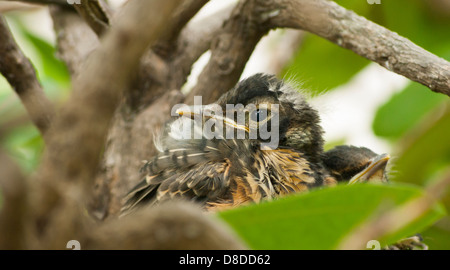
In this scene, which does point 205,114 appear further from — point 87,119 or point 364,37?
point 87,119

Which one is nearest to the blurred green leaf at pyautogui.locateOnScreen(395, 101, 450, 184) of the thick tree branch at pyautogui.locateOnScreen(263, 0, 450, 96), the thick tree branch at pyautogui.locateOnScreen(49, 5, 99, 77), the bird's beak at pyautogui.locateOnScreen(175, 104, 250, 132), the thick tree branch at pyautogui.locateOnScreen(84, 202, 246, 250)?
the thick tree branch at pyautogui.locateOnScreen(263, 0, 450, 96)

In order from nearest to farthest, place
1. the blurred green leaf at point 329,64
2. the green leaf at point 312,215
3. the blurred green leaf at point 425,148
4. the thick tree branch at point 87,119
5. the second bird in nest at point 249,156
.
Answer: the thick tree branch at point 87,119 < the green leaf at point 312,215 < the second bird in nest at point 249,156 < the blurred green leaf at point 425,148 < the blurred green leaf at point 329,64

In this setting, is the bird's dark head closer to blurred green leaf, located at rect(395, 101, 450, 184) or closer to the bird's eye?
the bird's eye

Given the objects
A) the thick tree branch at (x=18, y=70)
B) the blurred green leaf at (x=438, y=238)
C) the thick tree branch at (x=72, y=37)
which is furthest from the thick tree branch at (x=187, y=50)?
the blurred green leaf at (x=438, y=238)

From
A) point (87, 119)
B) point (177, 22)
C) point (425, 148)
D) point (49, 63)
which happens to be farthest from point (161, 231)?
point (49, 63)

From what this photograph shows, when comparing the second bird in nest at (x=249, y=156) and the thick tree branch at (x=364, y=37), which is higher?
the thick tree branch at (x=364, y=37)

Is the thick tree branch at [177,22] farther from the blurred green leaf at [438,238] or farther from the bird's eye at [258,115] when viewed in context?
the blurred green leaf at [438,238]

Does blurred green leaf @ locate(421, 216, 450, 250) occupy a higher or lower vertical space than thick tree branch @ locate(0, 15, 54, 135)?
lower

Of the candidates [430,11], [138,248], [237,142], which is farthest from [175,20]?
[138,248]
